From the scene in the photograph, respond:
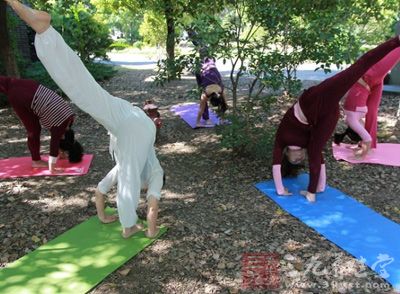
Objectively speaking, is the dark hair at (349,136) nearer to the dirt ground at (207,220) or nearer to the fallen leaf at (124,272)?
the dirt ground at (207,220)

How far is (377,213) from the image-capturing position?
378 cm

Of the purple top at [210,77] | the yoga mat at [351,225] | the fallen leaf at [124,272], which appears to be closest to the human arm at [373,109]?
the yoga mat at [351,225]

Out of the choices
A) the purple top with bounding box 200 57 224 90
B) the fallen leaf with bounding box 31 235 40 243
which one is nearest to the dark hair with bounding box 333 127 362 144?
the purple top with bounding box 200 57 224 90

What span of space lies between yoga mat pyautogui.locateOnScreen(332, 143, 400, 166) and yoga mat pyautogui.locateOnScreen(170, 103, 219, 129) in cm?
215

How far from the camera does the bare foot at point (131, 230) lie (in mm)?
3396

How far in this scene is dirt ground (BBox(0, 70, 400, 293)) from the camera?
2.92 m

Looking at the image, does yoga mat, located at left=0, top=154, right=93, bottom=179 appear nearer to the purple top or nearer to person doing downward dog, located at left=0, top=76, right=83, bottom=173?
person doing downward dog, located at left=0, top=76, right=83, bottom=173

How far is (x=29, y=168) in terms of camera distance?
496 centimetres

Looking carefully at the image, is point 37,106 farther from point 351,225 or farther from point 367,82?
point 367,82

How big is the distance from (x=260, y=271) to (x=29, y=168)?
135 inches

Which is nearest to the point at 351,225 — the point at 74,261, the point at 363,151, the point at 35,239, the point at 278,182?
the point at 278,182

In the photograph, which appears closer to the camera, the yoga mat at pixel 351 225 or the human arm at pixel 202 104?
the yoga mat at pixel 351 225

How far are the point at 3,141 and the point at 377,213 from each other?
18.2 ft

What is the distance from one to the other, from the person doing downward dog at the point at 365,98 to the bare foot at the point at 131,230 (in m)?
3.10
